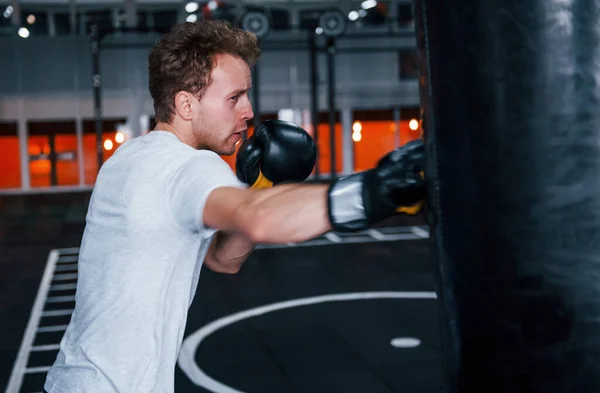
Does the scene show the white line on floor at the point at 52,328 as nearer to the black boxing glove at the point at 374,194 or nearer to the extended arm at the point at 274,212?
the extended arm at the point at 274,212

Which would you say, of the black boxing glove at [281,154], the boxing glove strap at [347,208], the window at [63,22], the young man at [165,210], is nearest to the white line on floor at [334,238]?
the black boxing glove at [281,154]

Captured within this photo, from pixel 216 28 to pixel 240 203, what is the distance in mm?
684

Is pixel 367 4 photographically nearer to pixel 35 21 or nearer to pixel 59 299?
pixel 35 21

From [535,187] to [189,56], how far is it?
1.05 meters

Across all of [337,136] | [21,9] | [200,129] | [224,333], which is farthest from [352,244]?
[21,9]

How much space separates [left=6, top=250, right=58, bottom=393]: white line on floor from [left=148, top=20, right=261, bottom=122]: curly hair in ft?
12.7

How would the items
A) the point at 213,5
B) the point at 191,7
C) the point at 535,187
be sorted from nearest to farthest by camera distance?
the point at 535,187
the point at 213,5
the point at 191,7

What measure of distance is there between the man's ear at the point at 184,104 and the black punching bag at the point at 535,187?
0.87 meters

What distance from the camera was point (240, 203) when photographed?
5.41ft

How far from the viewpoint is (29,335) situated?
6594 millimetres

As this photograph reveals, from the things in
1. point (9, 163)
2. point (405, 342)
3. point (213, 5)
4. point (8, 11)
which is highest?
point (8, 11)

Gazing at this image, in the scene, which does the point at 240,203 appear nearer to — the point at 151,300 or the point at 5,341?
the point at 151,300

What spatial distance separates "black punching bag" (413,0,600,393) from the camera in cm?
149

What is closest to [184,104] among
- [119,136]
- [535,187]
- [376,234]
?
[535,187]
